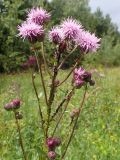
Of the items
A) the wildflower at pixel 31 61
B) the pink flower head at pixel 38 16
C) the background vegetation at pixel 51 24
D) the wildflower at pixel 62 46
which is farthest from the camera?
the background vegetation at pixel 51 24

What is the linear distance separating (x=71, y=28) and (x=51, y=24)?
20387 millimetres

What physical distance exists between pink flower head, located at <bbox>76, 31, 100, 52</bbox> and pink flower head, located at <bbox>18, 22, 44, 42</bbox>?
9.0 inches

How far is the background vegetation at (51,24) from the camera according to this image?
27984 mm

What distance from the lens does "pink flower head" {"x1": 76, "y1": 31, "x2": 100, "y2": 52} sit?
312 cm

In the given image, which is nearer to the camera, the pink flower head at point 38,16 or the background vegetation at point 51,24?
the pink flower head at point 38,16

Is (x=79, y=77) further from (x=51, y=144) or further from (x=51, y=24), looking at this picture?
(x=51, y=24)

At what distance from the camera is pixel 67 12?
40.0m

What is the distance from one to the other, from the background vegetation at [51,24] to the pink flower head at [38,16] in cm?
1231

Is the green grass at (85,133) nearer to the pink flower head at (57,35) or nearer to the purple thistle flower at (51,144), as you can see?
the purple thistle flower at (51,144)

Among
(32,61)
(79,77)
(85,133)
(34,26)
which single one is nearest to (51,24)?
(85,133)

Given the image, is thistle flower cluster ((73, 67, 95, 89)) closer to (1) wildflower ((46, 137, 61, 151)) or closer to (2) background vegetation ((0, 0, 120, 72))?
(1) wildflower ((46, 137, 61, 151))

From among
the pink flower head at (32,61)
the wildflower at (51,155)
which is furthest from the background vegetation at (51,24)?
the wildflower at (51,155)

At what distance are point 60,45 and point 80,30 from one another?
0.16 metres

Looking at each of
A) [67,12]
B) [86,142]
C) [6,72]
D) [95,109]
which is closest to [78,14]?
[67,12]
